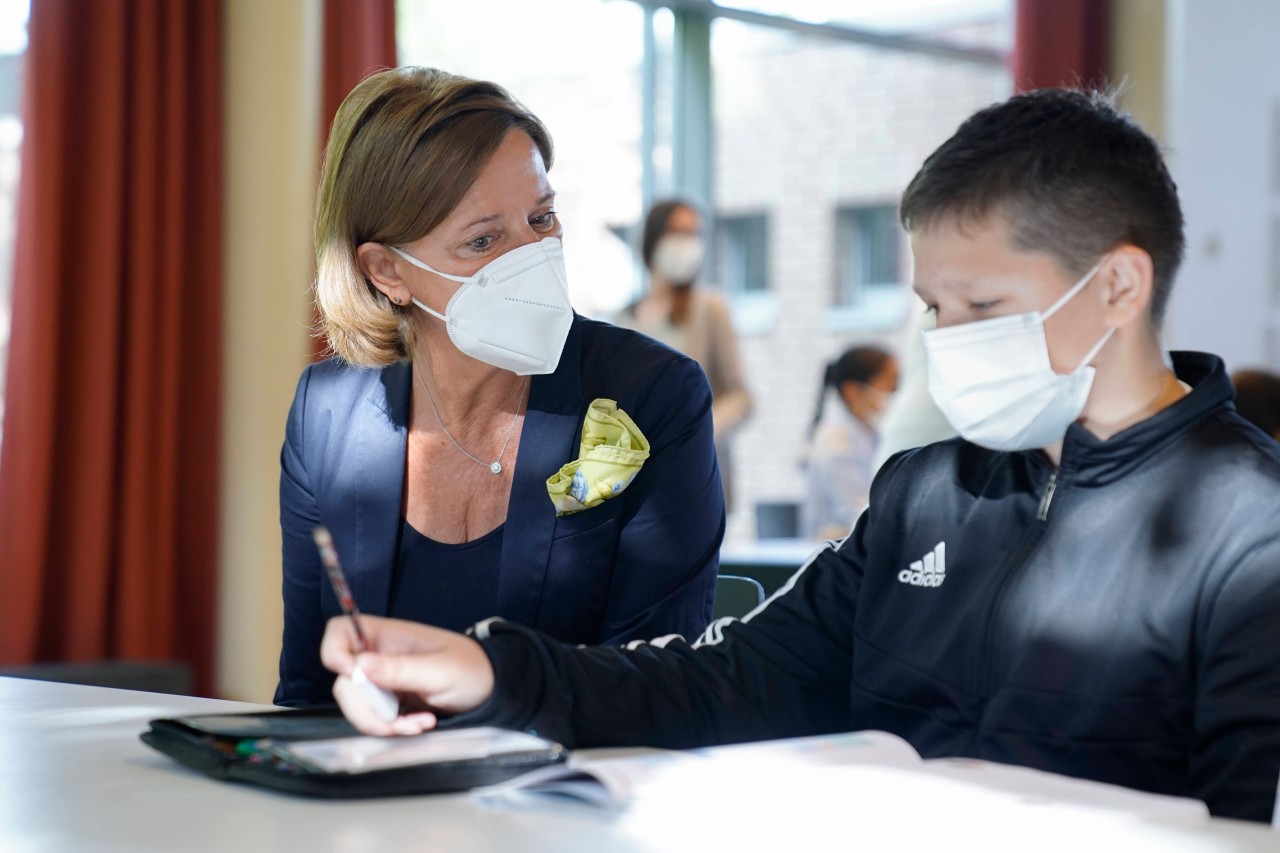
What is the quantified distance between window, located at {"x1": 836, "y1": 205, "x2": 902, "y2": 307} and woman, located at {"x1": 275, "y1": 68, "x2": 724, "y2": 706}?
20.3 ft

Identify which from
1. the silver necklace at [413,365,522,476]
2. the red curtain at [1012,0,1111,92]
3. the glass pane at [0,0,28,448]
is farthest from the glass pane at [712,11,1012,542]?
the silver necklace at [413,365,522,476]

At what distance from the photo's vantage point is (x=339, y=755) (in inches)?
41.1

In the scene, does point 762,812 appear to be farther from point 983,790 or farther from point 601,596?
point 601,596

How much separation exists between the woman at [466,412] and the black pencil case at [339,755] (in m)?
0.74

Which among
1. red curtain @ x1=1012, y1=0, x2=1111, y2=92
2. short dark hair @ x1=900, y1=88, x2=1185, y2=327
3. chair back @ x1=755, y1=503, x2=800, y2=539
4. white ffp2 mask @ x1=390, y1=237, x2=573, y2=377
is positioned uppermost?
red curtain @ x1=1012, y1=0, x2=1111, y2=92

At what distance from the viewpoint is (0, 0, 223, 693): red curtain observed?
361cm

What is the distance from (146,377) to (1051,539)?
3018mm

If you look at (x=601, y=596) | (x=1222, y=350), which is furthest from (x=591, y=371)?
(x=1222, y=350)

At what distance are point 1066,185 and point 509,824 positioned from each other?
84 centimetres

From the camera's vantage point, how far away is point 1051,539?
1.35 metres

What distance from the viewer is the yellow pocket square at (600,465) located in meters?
1.86

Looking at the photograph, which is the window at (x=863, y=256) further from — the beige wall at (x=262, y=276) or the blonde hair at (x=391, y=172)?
the blonde hair at (x=391, y=172)

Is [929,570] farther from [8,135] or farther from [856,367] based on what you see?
[856,367]

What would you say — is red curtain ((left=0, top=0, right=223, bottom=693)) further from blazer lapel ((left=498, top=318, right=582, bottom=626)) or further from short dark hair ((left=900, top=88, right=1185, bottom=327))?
short dark hair ((left=900, top=88, right=1185, bottom=327))
